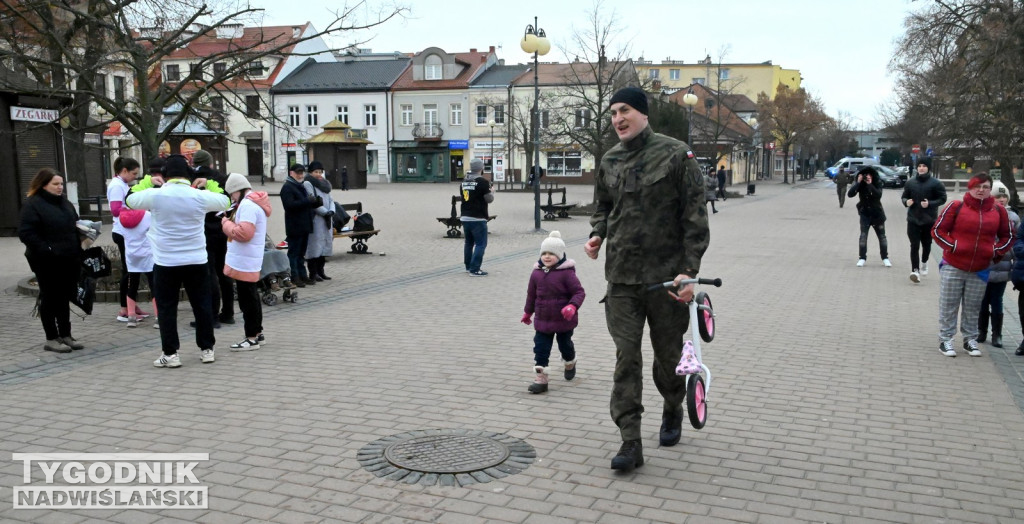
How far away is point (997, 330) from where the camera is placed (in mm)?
7867

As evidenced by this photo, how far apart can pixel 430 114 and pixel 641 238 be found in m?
58.7

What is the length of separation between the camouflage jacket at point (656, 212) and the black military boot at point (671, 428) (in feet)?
3.13

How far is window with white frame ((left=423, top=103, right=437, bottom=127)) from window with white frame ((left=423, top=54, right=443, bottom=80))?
2033 mm

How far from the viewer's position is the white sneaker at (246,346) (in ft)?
25.1

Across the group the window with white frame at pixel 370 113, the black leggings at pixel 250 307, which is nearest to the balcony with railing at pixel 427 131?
the window with white frame at pixel 370 113

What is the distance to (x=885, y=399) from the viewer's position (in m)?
6.01

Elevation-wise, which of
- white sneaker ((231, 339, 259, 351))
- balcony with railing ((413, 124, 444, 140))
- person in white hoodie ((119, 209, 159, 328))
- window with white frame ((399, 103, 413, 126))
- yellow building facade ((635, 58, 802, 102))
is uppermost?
yellow building facade ((635, 58, 802, 102))

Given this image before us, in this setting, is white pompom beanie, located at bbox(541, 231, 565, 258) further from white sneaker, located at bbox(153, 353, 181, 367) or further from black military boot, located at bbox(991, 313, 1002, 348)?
black military boot, located at bbox(991, 313, 1002, 348)

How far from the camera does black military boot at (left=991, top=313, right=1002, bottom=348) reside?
7820 millimetres

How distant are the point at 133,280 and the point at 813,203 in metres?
31.3

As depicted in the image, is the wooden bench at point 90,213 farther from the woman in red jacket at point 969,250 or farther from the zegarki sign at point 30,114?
the woman in red jacket at point 969,250

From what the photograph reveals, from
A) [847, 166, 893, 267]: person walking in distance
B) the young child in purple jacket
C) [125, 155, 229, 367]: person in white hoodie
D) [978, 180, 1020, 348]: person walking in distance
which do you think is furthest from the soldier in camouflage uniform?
[847, 166, 893, 267]: person walking in distance

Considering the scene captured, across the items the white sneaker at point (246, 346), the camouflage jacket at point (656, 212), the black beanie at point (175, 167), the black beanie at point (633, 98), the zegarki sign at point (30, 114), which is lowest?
the white sneaker at point (246, 346)

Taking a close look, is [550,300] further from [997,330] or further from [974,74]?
[974,74]
